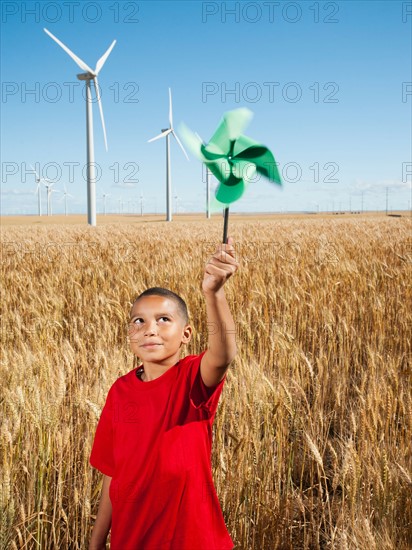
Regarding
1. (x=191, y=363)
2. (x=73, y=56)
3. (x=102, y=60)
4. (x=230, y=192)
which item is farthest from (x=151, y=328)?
(x=102, y=60)

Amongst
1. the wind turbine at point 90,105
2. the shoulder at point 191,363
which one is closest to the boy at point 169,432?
the shoulder at point 191,363

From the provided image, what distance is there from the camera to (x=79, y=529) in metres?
1.83

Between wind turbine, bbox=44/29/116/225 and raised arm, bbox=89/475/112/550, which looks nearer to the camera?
raised arm, bbox=89/475/112/550

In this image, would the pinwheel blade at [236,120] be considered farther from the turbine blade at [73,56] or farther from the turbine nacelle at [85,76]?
the turbine nacelle at [85,76]

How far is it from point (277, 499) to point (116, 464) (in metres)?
0.74

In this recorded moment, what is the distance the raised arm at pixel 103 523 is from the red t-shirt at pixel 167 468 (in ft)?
0.37

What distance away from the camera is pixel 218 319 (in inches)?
48.7

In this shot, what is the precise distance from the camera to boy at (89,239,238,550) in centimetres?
124

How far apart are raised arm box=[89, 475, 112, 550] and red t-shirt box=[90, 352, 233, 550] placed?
11cm

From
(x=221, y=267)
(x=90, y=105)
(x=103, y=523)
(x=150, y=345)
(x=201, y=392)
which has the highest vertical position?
(x=90, y=105)

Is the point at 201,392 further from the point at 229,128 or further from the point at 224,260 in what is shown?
the point at 229,128

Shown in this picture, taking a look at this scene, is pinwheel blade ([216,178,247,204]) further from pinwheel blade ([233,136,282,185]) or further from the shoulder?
the shoulder

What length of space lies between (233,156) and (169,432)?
0.71 meters

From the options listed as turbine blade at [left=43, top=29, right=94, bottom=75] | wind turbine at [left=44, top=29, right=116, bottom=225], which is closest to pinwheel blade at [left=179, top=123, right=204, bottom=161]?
wind turbine at [left=44, top=29, right=116, bottom=225]
